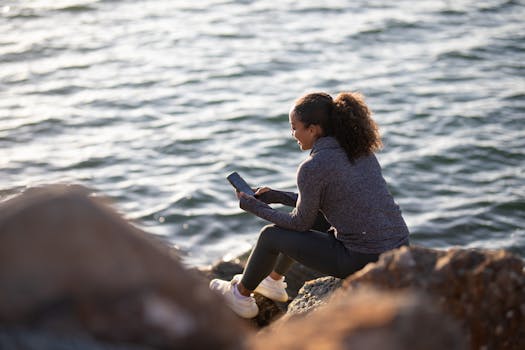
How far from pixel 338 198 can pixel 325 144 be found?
1.33 ft

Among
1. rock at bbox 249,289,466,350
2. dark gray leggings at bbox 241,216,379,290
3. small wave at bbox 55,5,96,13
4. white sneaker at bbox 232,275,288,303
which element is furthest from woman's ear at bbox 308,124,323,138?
small wave at bbox 55,5,96,13

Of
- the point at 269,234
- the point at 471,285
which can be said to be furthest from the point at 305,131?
the point at 471,285

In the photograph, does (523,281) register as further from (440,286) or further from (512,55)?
(512,55)

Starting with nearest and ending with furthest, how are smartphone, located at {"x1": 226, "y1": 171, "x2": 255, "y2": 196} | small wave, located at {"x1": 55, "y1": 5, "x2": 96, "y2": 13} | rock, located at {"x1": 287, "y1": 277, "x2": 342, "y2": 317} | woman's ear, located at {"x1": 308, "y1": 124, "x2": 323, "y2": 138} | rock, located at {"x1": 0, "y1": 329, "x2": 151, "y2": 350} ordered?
rock, located at {"x1": 0, "y1": 329, "x2": 151, "y2": 350}
rock, located at {"x1": 287, "y1": 277, "x2": 342, "y2": 317}
woman's ear, located at {"x1": 308, "y1": 124, "x2": 323, "y2": 138}
smartphone, located at {"x1": 226, "y1": 171, "x2": 255, "y2": 196}
small wave, located at {"x1": 55, "y1": 5, "x2": 96, "y2": 13}

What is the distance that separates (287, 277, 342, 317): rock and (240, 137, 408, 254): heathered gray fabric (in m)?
0.38

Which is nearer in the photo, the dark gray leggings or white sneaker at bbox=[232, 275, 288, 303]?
the dark gray leggings

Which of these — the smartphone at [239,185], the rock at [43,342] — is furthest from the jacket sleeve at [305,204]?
the rock at [43,342]

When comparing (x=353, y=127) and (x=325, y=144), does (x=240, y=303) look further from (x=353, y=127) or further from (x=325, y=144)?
(x=353, y=127)

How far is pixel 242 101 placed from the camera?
1293cm

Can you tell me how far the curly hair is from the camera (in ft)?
18.7

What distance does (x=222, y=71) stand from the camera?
1407 centimetres

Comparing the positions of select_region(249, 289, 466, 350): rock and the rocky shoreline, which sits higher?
the rocky shoreline

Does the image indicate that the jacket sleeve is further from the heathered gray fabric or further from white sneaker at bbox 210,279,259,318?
white sneaker at bbox 210,279,259,318

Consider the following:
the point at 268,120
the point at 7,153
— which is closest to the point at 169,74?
the point at 268,120
